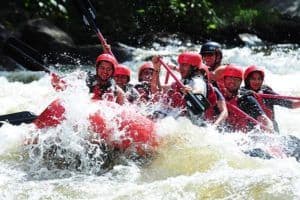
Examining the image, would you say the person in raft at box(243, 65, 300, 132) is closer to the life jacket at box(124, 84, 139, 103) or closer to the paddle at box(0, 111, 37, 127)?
the life jacket at box(124, 84, 139, 103)

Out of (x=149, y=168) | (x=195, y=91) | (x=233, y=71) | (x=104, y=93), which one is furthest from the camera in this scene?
(x=104, y=93)

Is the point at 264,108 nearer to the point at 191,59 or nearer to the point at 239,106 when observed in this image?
the point at 239,106

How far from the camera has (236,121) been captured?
606 centimetres

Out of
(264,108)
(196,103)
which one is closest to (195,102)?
(196,103)

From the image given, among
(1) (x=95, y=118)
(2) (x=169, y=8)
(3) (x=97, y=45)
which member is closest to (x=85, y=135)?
(1) (x=95, y=118)

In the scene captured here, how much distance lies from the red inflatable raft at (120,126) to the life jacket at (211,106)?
765 millimetres

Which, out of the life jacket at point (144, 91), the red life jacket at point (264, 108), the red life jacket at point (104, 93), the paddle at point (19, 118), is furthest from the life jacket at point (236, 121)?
the paddle at point (19, 118)

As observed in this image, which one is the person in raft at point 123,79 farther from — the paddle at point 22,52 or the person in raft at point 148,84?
the paddle at point 22,52

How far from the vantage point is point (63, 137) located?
555 centimetres

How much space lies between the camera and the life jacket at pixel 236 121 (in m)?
5.98

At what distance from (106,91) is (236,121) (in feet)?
4.58

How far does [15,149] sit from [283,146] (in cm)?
261

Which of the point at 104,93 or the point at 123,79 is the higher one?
the point at 123,79

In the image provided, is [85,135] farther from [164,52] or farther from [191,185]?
[164,52]
